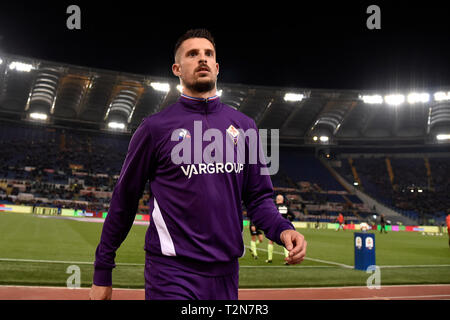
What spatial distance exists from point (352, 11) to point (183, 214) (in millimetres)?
39968

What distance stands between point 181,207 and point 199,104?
2.25 ft

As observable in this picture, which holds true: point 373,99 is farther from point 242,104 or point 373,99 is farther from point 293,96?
point 242,104

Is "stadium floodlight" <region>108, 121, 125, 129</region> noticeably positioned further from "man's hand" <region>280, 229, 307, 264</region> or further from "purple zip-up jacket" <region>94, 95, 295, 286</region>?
"man's hand" <region>280, 229, 307, 264</region>

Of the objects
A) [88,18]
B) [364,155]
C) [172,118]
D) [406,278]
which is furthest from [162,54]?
[172,118]

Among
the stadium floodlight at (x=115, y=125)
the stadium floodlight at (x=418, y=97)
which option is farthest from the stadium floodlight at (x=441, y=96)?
the stadium floodlight at (x=115, y=125)

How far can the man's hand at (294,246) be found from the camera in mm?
2109

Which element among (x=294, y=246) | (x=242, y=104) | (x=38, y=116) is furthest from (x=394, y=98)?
(x=294, y=246)

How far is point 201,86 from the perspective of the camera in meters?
2.52

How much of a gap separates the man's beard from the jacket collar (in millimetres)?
55

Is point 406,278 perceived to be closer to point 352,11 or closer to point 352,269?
point 352,269

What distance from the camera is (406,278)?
1063 centimetres

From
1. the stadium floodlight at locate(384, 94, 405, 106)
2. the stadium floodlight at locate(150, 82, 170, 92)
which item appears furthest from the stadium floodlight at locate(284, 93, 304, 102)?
the stadium floodlight at locate(150, 82, 170, 92)

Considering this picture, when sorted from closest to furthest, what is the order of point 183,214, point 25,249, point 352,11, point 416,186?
point 183,214 < point 25,249 < point 352,11 < point 416,186
